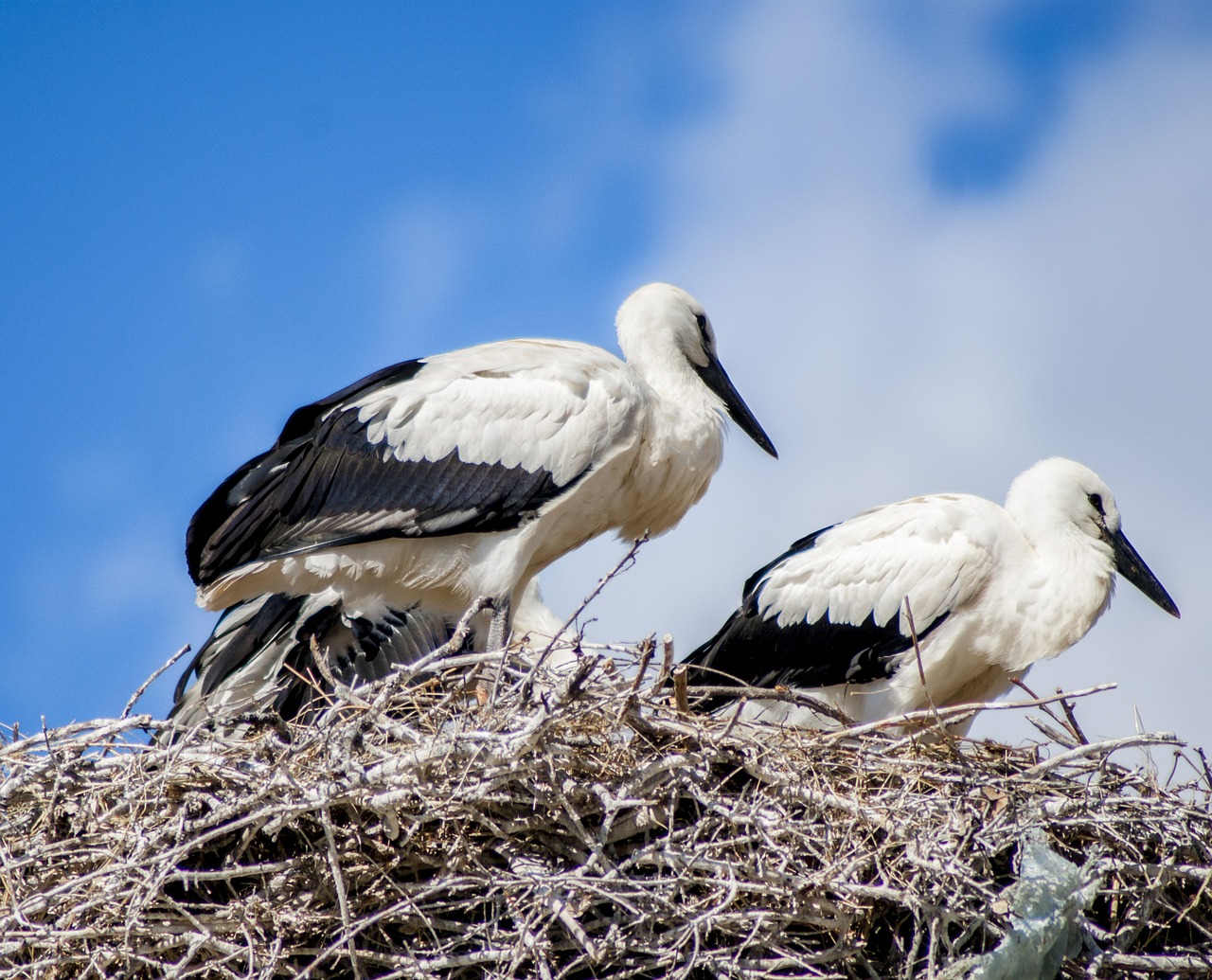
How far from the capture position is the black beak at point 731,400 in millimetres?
7074


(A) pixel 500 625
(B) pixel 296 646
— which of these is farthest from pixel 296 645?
(A) pixel 500 625

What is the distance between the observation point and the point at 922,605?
6.45 meters

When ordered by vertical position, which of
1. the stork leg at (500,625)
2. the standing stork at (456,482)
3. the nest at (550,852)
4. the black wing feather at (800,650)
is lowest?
the nest at (550,852)

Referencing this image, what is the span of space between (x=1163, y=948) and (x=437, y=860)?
191 cm

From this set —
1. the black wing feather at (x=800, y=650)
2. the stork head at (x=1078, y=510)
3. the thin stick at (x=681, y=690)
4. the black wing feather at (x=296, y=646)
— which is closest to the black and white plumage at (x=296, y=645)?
the black wing feather at (x=296, y=646)

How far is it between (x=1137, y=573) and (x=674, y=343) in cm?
194

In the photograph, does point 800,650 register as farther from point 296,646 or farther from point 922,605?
point 296,646

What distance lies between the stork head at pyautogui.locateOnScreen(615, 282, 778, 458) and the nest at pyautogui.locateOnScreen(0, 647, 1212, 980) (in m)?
2.19

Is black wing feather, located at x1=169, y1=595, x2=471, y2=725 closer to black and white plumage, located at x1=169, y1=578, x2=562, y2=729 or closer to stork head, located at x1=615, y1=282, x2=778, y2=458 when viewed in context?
black and white plumage, located at x1=169, y1=578, x2=562, y2=729

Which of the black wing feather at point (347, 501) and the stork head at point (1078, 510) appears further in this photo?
the stork head at point (1078, 510)

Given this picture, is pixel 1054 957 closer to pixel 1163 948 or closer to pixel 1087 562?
pixel 1163 948

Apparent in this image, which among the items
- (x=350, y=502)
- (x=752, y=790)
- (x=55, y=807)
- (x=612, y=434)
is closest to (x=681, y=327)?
(x=612, y=434)

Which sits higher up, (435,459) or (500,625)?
(435,459)

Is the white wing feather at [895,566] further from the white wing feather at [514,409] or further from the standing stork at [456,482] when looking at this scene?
the white wing feather at [514,409]
